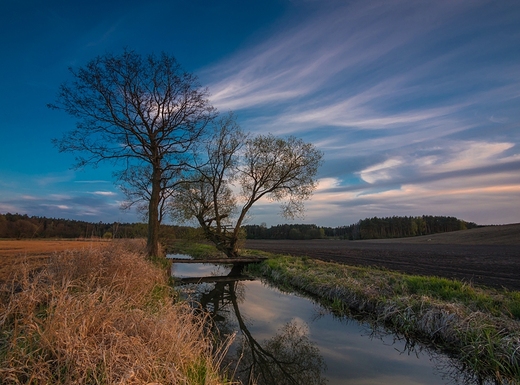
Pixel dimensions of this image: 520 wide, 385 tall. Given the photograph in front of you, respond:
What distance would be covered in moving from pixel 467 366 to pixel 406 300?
3.10m

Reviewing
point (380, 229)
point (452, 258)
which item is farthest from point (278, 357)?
point (380, 229)

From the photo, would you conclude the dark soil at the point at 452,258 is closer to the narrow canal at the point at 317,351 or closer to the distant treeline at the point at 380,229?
the narrow canal at the point at 317,351

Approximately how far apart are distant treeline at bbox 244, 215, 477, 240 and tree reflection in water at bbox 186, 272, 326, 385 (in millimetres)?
90548

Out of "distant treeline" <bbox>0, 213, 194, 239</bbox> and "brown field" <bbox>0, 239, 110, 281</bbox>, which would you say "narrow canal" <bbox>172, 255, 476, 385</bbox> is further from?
"distant treeline" <bbox>0, 213, 194, 239</bbox>

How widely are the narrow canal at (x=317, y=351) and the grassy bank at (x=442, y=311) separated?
0.59 m

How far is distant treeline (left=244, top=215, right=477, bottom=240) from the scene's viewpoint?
333 feet

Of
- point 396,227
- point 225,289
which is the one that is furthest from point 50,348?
point 396,227

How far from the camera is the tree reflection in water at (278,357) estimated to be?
6.29 meters

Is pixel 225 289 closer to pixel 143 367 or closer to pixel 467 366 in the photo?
pixel 467 366

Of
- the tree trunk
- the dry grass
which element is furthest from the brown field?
the dry grass

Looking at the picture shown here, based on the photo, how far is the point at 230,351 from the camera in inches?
301

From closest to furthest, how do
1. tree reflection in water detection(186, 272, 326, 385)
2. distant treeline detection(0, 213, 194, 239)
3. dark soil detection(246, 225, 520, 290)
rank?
1. tree reflection in water detection(186, 272, 326, 385)
2. dark soil detection(246, 225, 520, 290)
3. distant treeline detection(0, 213, 194, 239)

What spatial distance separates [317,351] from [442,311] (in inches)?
142

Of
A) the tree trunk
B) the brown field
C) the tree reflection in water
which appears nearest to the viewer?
the tree reflection in water
